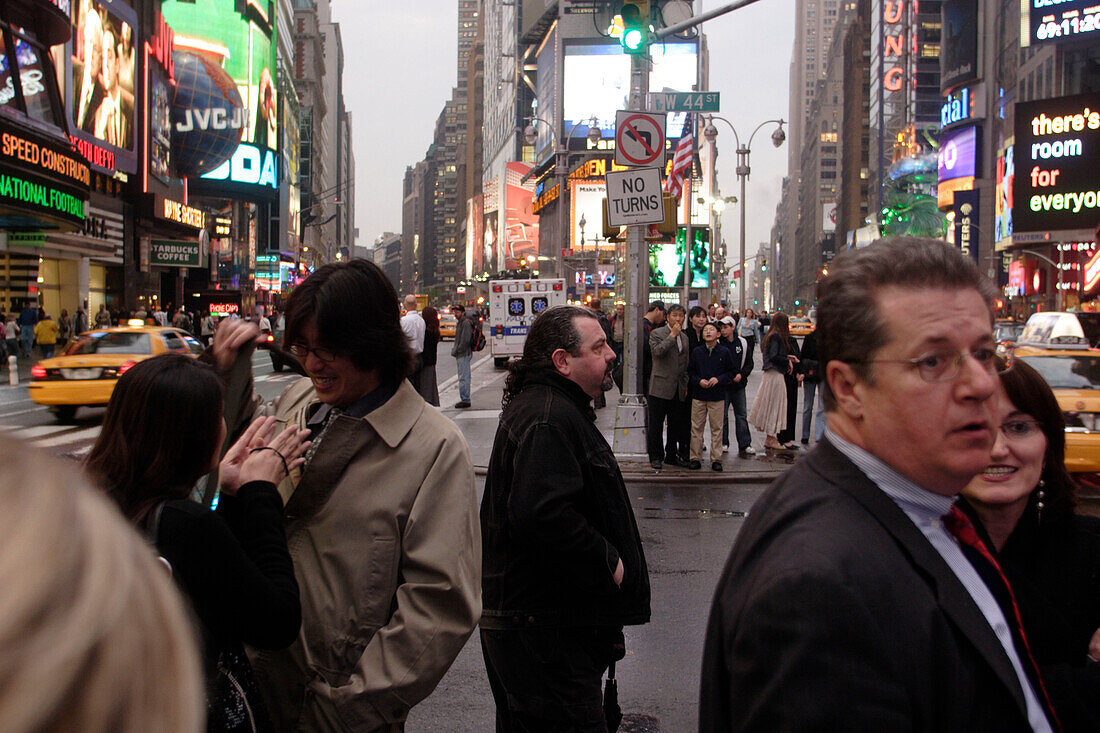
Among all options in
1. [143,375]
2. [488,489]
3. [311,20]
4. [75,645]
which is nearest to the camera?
[75,645]

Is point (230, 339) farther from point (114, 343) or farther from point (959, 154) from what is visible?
point (959, 154)

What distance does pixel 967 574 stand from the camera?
168 centimetres

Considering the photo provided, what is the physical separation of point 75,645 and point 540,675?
9.30ft

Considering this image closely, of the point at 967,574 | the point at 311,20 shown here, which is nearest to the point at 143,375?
the point at 967,574

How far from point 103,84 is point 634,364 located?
34.9m

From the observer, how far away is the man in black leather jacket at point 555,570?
337 cm

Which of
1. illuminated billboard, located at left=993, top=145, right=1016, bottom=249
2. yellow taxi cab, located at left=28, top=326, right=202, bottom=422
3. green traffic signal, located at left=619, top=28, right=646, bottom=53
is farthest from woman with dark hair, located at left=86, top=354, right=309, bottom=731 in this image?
illuminated billboard, located at left=993, top=145, right=1016, bottom=249

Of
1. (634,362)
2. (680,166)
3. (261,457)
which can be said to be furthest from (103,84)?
(261,457)

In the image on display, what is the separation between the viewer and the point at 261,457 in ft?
8.11

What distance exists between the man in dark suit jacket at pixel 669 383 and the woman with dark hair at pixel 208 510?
33.6ft

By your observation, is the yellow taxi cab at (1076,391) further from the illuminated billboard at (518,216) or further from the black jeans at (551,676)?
the illuminated billboard at (518,216)

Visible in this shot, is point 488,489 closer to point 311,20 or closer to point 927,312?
point 927,312

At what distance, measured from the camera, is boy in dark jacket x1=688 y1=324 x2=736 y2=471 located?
12.7 metres

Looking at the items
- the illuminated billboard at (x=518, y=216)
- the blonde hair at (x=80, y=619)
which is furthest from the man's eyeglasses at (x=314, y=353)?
the illuminated billboard at (x=518, y=216)
